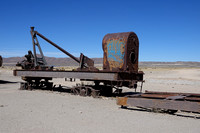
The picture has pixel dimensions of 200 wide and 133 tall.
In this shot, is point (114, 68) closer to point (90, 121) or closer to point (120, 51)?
point (120, 51)

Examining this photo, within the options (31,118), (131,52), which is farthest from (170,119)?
(131,52)

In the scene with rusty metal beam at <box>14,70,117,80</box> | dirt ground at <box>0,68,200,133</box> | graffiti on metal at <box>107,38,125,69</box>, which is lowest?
dirt ground at <box>0,68,200,133</box>

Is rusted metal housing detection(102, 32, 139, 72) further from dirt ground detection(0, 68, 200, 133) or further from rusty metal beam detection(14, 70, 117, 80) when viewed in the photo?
dirt ground detection(0, 68, 200, 133)

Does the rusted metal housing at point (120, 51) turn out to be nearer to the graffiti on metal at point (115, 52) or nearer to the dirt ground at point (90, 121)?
the graffiti on metal at point (115, 52)

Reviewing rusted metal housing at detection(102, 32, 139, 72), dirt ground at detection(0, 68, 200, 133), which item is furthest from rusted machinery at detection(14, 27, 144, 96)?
dirt ground at detection(0, 68, 200, 133)

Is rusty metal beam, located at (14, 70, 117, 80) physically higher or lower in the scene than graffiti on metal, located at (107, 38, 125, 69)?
lower

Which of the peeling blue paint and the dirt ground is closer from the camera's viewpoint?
the dirt ground

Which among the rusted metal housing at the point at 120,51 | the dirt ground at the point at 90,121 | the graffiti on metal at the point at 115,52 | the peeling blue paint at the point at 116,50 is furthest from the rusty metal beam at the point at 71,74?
the dirt ground at the point at 90,121

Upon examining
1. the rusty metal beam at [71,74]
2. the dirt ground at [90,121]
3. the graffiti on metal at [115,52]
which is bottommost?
the dirt ground at [90,121]

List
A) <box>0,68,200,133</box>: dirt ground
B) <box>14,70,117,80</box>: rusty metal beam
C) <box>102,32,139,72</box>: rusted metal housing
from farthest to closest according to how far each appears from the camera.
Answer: <box>102,32,139,72</box>: rusted metal housing
<box>14,70,117,80</box>: rusty metal beam
<box>0,68,200,133</box>: dirt ground

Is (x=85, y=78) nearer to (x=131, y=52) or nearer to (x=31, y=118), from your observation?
(x=131, y=52)

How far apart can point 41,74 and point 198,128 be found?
9137 millimetres

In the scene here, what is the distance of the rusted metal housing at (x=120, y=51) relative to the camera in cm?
990

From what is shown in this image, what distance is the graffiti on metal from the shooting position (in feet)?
32.7
